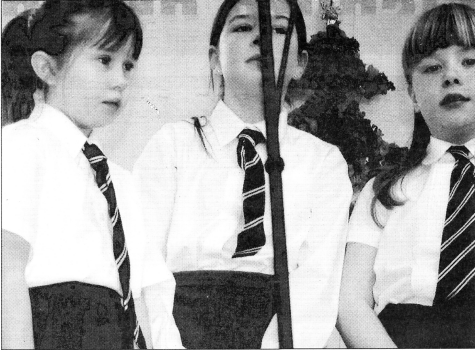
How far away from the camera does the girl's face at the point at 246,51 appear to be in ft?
8.05

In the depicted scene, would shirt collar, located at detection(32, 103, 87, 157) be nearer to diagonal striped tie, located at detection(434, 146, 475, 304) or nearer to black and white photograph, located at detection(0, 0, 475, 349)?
black and white photograph, located at detection(0, 0, 475, 349)

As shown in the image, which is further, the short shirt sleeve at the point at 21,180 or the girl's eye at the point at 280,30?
the girl's eye at the point at 280,30

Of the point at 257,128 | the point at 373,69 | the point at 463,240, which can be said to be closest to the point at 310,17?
the point at 373,69

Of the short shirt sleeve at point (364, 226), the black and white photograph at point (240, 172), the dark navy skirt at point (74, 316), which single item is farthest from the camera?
the short shirt sleeve at point (364, 226)

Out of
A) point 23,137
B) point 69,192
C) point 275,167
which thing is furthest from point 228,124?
point 23,137

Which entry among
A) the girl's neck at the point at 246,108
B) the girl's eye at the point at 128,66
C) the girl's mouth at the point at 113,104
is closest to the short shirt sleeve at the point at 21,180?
the girl's mouth at the point at 113,104

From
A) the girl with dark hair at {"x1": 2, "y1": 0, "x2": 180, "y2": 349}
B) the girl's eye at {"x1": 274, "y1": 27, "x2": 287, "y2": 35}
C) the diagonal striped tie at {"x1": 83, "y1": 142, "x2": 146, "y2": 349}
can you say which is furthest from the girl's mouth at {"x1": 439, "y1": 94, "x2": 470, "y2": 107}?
the diagonal striped tie at {"x1": 83, "y1": 142, "x2": 146, "y2": 349}

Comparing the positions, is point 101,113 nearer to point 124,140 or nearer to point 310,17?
point 124,140

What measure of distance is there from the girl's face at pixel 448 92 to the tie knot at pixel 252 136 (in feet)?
1.92

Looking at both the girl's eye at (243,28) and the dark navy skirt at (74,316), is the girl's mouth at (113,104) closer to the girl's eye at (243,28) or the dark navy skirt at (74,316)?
the girl's eye at (243,28)

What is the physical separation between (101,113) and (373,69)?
1007 mm

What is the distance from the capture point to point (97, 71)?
2.40 m

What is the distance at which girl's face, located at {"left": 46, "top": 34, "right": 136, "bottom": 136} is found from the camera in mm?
2396

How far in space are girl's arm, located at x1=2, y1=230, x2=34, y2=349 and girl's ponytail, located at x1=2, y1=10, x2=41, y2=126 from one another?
441 mm
